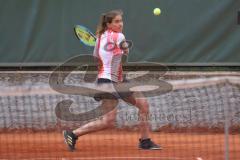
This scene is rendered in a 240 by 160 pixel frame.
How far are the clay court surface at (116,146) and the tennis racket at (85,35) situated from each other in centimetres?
134

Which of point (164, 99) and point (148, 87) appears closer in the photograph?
point (148, 87)

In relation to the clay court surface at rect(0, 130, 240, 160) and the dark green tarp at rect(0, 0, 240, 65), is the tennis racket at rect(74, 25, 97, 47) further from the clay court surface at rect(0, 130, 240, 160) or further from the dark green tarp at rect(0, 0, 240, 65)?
the clay court surface at rect(0, 130, 240, 160)

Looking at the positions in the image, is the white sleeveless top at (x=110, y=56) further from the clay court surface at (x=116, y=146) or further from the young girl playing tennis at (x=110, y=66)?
the clay court surface at (x=116, y=146)

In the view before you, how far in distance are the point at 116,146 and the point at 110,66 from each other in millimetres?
1260

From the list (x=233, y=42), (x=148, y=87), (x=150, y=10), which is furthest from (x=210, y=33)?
(x=148, y=87)

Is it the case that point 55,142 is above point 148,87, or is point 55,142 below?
below

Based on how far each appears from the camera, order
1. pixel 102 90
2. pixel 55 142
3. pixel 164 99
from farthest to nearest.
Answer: pixel 164 99 → pixel 55 142 → pixel 102 90

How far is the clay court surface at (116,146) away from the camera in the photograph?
294 inches

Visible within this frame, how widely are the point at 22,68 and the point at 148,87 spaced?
2244mm

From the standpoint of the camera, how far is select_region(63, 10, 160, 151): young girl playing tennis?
300 inches

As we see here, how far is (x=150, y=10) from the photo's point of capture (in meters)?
9.88

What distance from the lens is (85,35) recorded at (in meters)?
9.18

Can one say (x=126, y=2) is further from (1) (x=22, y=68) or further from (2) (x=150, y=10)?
(1) (x=22, y=68)

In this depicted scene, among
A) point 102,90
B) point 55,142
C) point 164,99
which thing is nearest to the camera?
point 102,90
